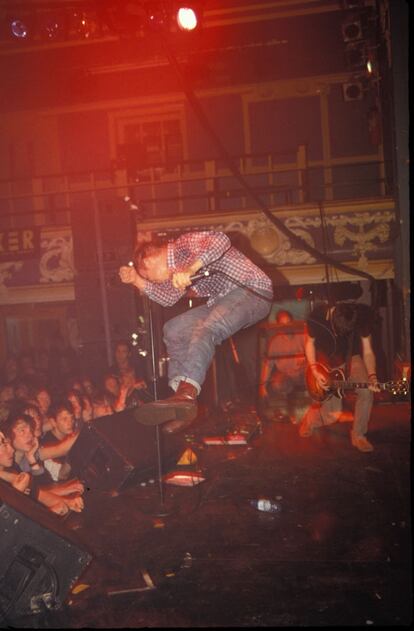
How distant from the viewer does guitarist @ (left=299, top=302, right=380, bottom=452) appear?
23.5 feet

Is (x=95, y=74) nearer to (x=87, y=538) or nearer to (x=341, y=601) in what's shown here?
(x=87, y=538)

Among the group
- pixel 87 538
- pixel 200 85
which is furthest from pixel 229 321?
pixel 200 85

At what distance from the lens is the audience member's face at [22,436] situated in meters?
5.85

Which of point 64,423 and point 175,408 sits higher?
point 175,408

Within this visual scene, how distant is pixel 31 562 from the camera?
163 inches

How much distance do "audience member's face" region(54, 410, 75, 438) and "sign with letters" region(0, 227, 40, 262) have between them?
621cm

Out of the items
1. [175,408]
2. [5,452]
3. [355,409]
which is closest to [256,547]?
[175,408]

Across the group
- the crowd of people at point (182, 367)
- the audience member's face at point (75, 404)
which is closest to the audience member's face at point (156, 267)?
the crowd of people at point (182, 367)

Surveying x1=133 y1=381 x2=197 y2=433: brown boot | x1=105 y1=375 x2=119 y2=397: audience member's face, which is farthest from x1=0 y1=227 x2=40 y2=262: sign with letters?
x1=133 y1=381 x2=197 y2=433: brown boot

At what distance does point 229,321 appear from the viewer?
4773 millimetres

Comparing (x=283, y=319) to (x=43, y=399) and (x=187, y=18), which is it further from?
(x=187, y=18)

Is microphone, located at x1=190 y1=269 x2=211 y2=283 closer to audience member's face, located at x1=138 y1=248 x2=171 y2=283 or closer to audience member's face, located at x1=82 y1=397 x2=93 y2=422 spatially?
audience member's face, located at x1=138 y1=248 x2=171 y2=283

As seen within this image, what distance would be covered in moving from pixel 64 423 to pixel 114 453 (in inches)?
37.1

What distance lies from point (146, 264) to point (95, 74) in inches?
471
